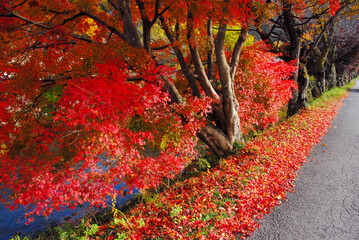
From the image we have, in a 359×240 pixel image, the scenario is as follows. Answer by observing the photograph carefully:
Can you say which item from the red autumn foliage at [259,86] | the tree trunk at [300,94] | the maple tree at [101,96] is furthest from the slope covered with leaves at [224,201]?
the tree trunk at [300,94]

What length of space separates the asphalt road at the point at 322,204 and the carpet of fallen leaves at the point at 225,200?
249 mm

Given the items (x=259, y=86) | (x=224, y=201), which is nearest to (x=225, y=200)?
(x=224, y=201)

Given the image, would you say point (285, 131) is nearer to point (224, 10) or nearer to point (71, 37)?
point (224, 10)

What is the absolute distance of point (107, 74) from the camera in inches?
242

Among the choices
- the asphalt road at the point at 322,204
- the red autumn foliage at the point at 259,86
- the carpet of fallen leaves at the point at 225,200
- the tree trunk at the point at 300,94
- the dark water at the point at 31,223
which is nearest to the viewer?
the asphalt road at the point at 322,204

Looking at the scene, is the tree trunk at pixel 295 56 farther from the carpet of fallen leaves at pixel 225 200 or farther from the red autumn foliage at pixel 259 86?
the carpet of fallen leaves at pixel 225 200

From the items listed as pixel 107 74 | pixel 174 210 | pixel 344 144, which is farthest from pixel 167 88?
pixel 344 144

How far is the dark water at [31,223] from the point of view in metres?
7.00

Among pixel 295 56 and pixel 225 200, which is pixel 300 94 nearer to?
pixel 295 56

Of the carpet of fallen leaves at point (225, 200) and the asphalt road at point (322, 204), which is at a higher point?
the carpet of fallen leaves at point (225, 200)

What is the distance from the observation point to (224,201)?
479 cm

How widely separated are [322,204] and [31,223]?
8893mm

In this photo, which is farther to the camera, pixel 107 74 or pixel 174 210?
pixel 107 74

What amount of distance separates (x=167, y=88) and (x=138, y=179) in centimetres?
294
